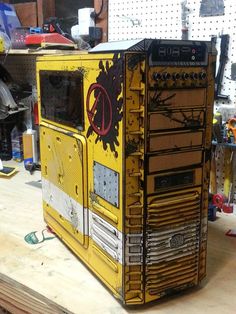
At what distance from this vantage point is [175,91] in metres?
0.65

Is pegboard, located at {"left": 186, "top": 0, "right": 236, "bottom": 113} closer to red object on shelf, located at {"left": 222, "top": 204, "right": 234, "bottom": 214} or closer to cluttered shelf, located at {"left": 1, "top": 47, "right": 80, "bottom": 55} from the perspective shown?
red object on shelf, located at {"left": 222, "top": 204, "right": 234, "bottom": 214}

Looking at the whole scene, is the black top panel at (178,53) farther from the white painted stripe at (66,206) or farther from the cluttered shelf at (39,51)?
the cluttered shelf at (39,51)

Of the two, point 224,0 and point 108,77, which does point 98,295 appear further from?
point 224,0

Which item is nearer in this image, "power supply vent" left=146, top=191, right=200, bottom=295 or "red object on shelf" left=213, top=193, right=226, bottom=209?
"power supply vent" left=146, top=191, right=200, bottom=295

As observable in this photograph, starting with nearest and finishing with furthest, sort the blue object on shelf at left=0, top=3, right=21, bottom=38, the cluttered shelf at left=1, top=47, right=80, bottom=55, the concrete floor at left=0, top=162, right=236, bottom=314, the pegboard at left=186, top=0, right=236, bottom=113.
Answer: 1. the concrete floor at left=0, top=162, right=236, bottom=314
2. the pegboard at left=186, top=0, right=236, bottom=113
3. the cluttered shelf at left=1, top=47, right=80, bottom=55
4. the blue object on shelf at left=0, top=3, right=21, bottom=38

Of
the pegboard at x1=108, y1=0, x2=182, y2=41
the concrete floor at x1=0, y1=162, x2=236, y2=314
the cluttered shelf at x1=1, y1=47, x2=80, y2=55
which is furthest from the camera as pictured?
the cluttered shelf at x1=1, y1=47, x2=80, y2=55

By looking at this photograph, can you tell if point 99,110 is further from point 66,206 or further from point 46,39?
point 46,39

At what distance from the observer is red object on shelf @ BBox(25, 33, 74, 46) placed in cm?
145

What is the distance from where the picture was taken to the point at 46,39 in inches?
56.9

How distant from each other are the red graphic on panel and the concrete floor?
336 mm

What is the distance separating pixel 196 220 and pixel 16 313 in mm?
413

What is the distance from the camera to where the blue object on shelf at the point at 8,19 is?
1656mm

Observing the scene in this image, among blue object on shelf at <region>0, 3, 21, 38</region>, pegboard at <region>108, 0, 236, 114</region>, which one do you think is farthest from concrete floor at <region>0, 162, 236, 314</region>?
blue object on shelf at <region>0, 3, 21, 38</region>

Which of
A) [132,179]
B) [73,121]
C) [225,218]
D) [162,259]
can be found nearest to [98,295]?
[162,259]
